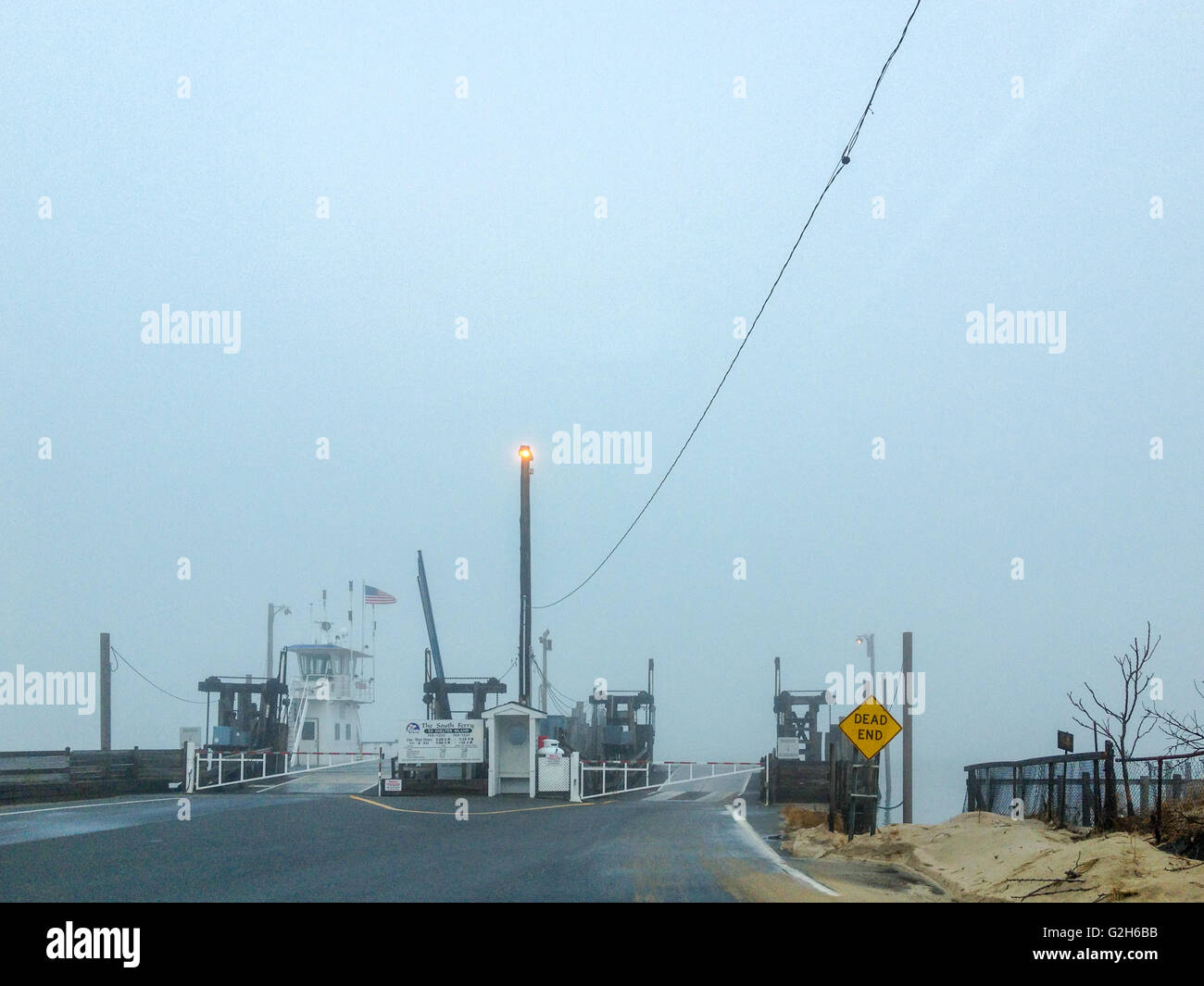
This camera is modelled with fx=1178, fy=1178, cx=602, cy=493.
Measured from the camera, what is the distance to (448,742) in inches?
1382

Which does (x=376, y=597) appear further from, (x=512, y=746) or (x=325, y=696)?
(x=512, y=746)

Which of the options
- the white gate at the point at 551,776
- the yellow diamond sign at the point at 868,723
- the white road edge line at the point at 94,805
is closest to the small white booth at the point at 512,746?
the white gate at the point at 551,776

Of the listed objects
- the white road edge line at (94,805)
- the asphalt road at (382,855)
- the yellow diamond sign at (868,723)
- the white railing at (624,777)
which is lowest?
the white railing at (624,777)

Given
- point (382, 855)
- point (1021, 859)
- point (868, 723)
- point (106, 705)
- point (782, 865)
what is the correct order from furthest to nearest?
point (106, 705) → point (868, 723) → point (382, 855) → point (782, 865) → point (1021, 859)

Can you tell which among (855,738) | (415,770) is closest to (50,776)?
(415,770)

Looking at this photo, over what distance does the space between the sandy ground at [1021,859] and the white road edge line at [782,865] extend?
1.57ft

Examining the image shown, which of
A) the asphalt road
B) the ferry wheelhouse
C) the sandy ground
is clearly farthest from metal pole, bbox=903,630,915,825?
the ferry wheelhouse

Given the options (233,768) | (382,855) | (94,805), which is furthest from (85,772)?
(382,855)

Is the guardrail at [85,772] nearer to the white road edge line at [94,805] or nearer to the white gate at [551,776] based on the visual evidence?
the white road edge line at [94,805]

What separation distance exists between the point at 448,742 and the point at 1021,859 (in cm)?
2374

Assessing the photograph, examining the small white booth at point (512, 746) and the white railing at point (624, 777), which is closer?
the small white booth at point (512, 746)

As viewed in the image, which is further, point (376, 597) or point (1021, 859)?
point (376, 597)

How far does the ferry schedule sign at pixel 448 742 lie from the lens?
35.1m
